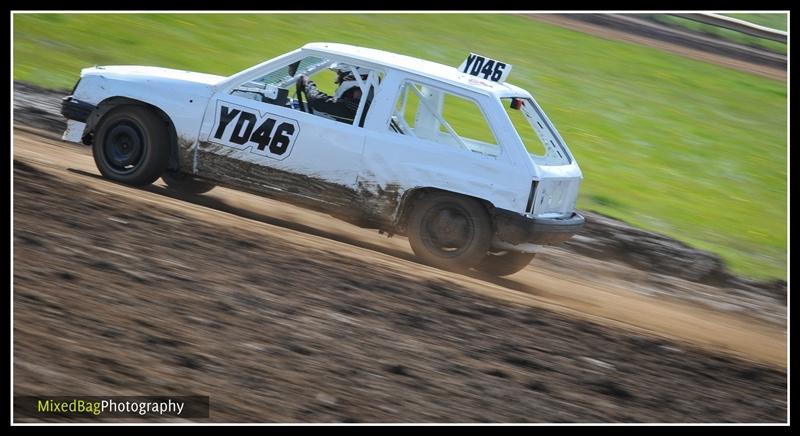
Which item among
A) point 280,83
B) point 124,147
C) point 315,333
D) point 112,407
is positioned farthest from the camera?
point 124,147

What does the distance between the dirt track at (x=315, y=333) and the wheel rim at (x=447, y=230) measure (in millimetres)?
278

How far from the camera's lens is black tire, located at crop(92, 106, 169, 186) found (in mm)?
9273

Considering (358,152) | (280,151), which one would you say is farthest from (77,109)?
(358,152)

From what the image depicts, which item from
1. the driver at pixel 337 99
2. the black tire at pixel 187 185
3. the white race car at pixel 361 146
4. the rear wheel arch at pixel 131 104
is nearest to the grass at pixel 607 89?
the white race car at pixel 361 146

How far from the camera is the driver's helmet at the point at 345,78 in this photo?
9135mm

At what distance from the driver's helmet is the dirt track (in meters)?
1.35

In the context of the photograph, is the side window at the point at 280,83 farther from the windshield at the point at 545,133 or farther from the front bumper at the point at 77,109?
the windshield at the point at 545,133

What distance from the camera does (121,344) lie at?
606 centimetres

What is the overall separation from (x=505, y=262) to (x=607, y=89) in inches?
370

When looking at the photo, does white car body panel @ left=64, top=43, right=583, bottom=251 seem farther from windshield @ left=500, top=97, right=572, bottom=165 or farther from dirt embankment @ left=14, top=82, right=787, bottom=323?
dirt embankment @ left=14, top=82, right=787, bottom=323

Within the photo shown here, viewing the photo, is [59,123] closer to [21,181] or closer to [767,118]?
[21,181]

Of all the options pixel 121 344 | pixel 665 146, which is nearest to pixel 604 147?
pixel 665 146

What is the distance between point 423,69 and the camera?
9062mm

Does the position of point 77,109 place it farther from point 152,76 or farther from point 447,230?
point 447,230
